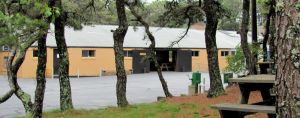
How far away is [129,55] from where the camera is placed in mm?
49875

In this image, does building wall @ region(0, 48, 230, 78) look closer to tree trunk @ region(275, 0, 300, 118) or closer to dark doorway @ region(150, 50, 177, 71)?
dark doorway @ region(150, 50, 177, 71)

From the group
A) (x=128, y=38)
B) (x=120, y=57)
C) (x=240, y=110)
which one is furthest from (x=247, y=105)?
(x=128, y=38)

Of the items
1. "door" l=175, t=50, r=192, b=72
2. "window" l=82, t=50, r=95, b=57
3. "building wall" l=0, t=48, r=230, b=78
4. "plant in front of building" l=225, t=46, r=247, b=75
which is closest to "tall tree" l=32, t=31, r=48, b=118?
"plant in front of building" l=225, t=46, r=247, b=75

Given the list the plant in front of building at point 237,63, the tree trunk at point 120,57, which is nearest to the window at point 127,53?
the plant in front of building at point 237,63

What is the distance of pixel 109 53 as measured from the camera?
47.8 m

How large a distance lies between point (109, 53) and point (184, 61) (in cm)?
1097

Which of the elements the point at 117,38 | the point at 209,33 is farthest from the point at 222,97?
the point at 117,38

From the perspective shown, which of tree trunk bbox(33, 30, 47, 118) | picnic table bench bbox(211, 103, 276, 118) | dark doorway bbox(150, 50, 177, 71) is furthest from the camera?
dark doorway bbox(150, 50, 177, 71)

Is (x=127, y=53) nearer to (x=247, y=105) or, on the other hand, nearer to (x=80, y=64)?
(x=80, y=64)

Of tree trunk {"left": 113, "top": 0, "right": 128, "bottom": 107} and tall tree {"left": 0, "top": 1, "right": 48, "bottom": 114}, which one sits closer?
tall tree {"left": 0, "top": 1, "right": 48, "bottom": 114}

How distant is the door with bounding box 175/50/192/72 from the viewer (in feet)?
180

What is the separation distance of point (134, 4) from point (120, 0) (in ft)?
15.9

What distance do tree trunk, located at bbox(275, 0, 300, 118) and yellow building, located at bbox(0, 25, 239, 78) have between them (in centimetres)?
3732

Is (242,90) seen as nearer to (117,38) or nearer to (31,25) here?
(31,25)
